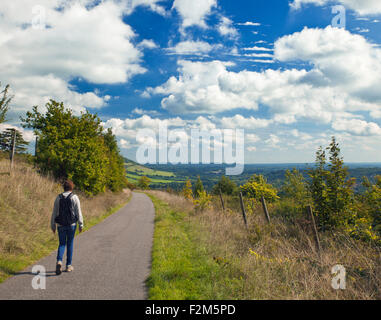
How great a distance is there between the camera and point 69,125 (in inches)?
658

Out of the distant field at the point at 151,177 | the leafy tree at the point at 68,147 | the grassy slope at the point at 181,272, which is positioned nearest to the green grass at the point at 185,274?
the grassy slope at the point at 181,272

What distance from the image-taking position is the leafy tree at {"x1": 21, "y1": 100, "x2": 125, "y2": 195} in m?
15.7

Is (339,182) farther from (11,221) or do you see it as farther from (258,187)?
(11,221)

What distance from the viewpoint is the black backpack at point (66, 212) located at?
19.0ft

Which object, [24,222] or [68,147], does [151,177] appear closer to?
→ [68,147]

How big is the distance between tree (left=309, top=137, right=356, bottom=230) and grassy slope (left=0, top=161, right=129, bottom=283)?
28.5ft

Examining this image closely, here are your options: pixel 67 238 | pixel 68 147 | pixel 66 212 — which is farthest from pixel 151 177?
pixel 66 212

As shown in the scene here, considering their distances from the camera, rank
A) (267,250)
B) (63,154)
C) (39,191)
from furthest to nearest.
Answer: (63,154)
(39,191)
(267,250)

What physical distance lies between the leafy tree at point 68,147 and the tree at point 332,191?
1407cm

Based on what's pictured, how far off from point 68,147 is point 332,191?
1531 centimetres

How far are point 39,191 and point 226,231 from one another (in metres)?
8.88

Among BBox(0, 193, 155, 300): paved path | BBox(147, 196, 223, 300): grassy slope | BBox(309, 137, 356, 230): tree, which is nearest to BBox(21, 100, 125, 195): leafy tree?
BBox(0, 193, 155, 300): paved path

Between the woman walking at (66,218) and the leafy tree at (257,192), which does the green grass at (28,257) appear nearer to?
the woman walking at (66,218)
